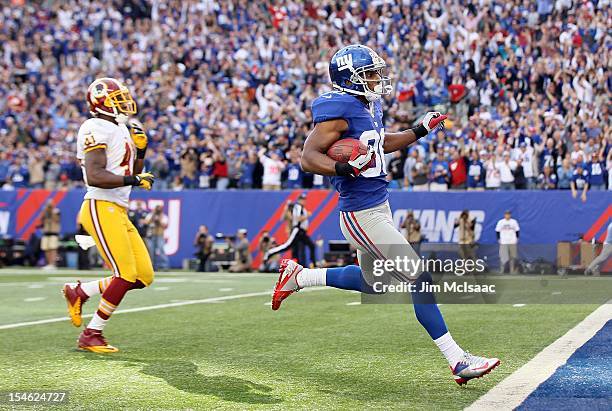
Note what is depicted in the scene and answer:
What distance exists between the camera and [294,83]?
24062mm

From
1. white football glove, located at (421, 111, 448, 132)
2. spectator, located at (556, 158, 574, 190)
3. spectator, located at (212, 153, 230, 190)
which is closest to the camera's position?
white football glove, located at (421, 111, 448, 132)

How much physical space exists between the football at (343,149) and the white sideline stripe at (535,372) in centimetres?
156

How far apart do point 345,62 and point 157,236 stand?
15.6 metres

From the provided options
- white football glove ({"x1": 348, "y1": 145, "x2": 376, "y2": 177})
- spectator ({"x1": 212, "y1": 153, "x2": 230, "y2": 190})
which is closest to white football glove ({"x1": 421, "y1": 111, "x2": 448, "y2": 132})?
white football glove ({"x1": 348, "y1": 145, "x2": 376, "y2": 177})

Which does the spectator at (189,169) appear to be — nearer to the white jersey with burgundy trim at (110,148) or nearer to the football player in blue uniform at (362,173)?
the white jersey with burgundy trim at (110,148)

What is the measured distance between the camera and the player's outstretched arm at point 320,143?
604 cm

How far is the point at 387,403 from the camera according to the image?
5312 millimetres

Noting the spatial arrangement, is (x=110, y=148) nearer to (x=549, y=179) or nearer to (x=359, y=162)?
(x=359, y=162)

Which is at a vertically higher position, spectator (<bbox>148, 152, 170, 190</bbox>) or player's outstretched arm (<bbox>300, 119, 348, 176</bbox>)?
spectator (<bbox>148, 152, 170, 190</bbox>)

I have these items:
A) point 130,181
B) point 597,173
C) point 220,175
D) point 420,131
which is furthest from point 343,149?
point 220,175

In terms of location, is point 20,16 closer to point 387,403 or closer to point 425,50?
point 425,50

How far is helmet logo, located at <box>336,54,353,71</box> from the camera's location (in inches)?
250

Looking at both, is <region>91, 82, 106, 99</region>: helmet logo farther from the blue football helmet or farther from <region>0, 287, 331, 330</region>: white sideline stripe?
<region>0, 287, 331, 330</region>: white sideline stripe

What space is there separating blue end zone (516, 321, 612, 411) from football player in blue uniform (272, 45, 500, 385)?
0.63m
